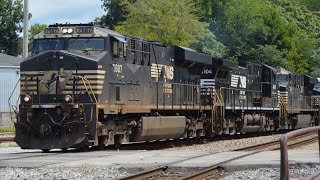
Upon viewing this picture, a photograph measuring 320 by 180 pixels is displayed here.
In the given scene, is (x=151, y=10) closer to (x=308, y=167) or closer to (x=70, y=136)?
(x=70, y=136)

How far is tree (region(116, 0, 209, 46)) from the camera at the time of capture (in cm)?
4481

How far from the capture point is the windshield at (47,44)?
55.7 feet

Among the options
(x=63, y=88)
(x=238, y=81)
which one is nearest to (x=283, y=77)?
(x=238, y=81)

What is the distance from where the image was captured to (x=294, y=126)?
36281 mm

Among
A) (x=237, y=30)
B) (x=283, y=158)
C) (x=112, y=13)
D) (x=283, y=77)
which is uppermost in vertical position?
(x=112, y=13)

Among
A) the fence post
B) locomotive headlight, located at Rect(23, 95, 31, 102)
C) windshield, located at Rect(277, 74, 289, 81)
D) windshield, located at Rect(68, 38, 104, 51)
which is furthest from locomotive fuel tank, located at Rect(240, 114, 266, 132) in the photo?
the fence post

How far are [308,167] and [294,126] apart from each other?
997 inches

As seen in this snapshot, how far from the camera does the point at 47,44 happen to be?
56.2 ft

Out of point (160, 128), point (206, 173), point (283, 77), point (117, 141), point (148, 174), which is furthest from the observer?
point (283, 77)

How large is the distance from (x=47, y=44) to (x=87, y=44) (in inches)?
49.7

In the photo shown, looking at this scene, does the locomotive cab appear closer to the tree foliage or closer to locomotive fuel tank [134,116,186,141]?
locomotive fuel tank [134,116,186,141]

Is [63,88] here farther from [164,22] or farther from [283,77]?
[164,22]

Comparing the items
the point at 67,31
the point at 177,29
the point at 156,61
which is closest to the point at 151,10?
the point at 177,29

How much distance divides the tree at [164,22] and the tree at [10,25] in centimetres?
3297
